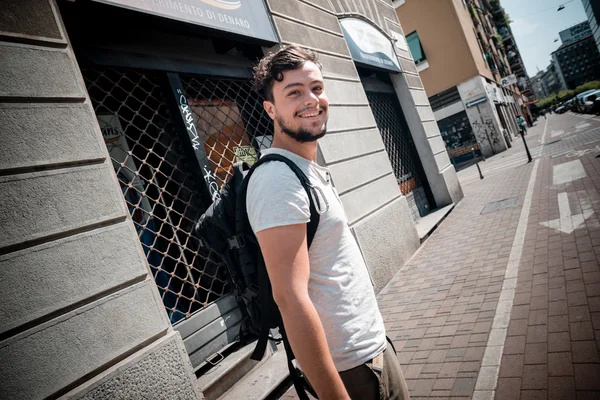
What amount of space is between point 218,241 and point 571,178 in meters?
9.50

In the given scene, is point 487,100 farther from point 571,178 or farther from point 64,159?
point 64,159

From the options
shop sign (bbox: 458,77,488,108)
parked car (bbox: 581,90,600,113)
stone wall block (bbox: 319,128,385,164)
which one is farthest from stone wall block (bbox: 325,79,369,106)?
parked car (bbox: 581,90,600,113)

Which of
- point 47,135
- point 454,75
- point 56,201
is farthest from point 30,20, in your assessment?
point 454,75

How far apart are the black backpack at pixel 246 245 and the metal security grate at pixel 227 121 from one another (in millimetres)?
2815

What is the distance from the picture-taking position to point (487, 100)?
21906 millimetres

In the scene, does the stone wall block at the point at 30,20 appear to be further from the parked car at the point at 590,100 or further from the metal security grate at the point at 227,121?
the parked car at the point at 590,100

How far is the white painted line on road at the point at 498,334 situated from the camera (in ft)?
8.21

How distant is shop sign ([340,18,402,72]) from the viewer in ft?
23.0

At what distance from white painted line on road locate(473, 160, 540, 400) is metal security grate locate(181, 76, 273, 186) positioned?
3.40m

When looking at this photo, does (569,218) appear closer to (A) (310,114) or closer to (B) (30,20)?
(A) (310,114)

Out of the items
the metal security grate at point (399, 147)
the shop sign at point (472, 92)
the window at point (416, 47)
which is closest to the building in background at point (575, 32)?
the shop sign at point (472, 92)

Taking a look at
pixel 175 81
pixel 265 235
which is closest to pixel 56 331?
pixel 265 235

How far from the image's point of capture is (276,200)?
3.95 ft

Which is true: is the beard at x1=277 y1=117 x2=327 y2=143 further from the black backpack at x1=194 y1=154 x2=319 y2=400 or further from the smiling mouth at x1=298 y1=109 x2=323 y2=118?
the black backpack at x1=194 y1=154 x2=319 y2=400
